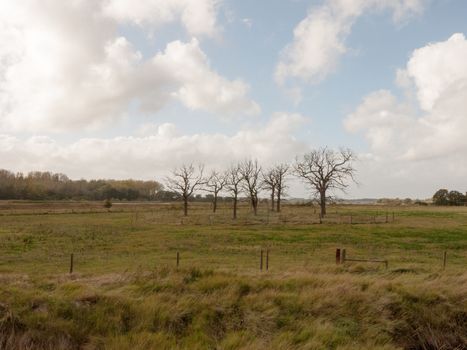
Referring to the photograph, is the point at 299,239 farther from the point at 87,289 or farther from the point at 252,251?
the point at 87,289

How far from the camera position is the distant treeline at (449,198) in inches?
4783

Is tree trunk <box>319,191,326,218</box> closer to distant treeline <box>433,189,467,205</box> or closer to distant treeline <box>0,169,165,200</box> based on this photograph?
distant treeline <box>0,169,165,200</box>

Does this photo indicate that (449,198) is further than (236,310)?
Yes

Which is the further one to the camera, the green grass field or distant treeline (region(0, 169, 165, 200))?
distant treeline (region(0, 169, 165, 200))

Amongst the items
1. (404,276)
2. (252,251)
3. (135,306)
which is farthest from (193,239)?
(135,306)

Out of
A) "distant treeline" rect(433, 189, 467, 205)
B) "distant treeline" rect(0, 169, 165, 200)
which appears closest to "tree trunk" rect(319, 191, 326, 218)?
"distant treeline" rect(0, 169, 165, 200)

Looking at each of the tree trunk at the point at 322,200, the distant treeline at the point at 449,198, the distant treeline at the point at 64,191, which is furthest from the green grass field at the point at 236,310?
the distant treeline at the point at 449,198

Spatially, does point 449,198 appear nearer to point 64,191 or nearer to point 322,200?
point 322,200

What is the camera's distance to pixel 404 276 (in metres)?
13.9

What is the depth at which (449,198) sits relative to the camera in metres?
123

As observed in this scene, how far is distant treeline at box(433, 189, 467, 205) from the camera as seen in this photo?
121500 mm

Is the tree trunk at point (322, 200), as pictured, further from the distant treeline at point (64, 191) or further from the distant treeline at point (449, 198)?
the distant treeline at point (449, 198)

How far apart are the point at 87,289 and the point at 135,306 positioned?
5.63ft

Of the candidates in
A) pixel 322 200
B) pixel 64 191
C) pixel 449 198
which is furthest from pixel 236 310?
pixel 64 191
